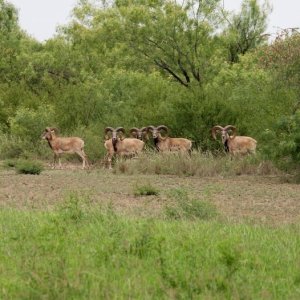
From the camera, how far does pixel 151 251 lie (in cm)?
906

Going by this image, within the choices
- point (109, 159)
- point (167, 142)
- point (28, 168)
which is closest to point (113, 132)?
point (109, 159)

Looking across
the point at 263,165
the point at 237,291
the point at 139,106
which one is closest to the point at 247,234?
the point at 237,291

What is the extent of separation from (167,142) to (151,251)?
20.7 meters

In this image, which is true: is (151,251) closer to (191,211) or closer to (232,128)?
(191,211)

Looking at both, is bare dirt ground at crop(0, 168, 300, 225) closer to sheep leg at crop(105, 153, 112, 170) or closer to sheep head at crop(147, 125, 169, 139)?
sheep leg at crop(105, 153, 112, 170)

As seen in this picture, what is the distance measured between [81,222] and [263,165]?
46.9 feet

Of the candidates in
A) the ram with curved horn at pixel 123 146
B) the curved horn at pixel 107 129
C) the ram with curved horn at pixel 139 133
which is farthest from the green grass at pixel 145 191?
the ram with curved horn at pixel 139 133

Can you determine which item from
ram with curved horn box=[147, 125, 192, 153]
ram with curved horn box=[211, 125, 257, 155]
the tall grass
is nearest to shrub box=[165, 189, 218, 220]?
the tall grass

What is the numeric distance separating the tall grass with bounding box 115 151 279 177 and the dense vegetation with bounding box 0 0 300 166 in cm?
124

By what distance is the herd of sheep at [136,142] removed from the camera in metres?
28.6

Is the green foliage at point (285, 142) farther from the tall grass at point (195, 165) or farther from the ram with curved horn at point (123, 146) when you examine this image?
the ram with curved horn at point (123, 146)

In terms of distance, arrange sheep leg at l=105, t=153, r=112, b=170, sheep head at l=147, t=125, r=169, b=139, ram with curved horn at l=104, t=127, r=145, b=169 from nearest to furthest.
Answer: sheep leg at l=105, t=153, r=112, b=170 < ram with curved horn at l=104, t=127, r=145, b=169 < sheep head at l=147, t=125, r=169, b=139

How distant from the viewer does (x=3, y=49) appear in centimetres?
4981

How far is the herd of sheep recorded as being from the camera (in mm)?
28594
